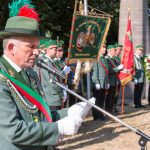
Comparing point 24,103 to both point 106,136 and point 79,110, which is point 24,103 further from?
point 106,136

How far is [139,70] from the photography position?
11.3m

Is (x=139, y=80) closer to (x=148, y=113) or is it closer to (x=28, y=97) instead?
(x=148, y=113)

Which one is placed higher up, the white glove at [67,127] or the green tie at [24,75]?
the green tie at [24,75]

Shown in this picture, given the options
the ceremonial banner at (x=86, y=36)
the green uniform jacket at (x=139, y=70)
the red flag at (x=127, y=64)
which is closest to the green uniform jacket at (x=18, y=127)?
the ceremonial banner at (x=86, y=36)

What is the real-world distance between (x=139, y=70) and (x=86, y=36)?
152 inches

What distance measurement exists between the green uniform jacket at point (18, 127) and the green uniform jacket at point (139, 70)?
348 inches

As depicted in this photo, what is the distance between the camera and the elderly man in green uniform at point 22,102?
2389mm

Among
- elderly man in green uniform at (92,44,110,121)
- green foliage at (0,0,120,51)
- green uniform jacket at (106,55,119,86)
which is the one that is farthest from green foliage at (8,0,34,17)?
green foliage at (0,0,120,51)

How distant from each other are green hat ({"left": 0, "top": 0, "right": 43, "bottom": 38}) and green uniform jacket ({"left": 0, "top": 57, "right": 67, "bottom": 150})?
0.68 ft

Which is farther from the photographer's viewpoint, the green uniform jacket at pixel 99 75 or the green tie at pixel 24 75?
the green uniform jacket at pixel 99 75

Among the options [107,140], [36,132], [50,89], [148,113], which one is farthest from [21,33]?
[148,113]

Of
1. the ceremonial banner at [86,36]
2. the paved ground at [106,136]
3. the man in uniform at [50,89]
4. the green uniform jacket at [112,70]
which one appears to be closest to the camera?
the man in uniform at [50,89]

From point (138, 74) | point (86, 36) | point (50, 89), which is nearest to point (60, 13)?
point (138, 74)

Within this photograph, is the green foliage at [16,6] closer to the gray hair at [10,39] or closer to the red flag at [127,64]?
the gray hair at [10,39]
